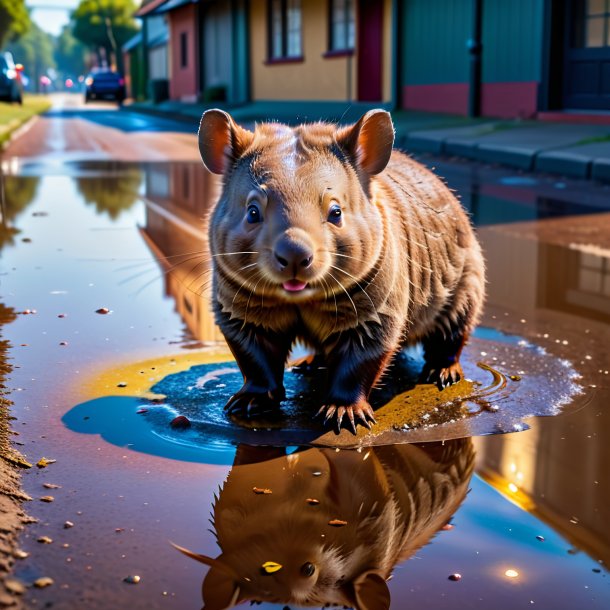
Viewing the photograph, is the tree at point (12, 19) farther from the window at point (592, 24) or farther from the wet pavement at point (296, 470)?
the wet pavement at point (296, 470)

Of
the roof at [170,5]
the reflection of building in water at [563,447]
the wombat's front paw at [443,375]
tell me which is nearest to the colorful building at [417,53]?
the roof at [170,5]

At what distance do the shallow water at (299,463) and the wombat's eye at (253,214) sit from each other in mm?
742

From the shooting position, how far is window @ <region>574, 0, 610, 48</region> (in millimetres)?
15906

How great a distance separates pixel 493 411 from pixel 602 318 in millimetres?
1777

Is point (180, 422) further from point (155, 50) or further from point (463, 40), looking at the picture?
point (155, 50)

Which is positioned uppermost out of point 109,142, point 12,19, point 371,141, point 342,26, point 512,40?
point 12,19

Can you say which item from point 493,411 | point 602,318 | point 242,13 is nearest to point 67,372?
point 493,411

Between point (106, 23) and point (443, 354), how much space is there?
7957 centimetres

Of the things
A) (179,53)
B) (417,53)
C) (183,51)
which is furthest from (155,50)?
(417,53)

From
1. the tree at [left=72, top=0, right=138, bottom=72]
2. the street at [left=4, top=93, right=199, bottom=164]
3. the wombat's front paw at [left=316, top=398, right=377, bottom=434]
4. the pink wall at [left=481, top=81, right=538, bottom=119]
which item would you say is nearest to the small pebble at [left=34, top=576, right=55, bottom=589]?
the wombat's front paw at [left=316, top=398, right=377, bottom=434]

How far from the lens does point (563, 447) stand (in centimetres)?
337

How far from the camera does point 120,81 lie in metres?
52.4

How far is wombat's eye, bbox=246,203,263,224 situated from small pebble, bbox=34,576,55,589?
1347 mm

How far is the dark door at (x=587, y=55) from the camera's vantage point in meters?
15.9
